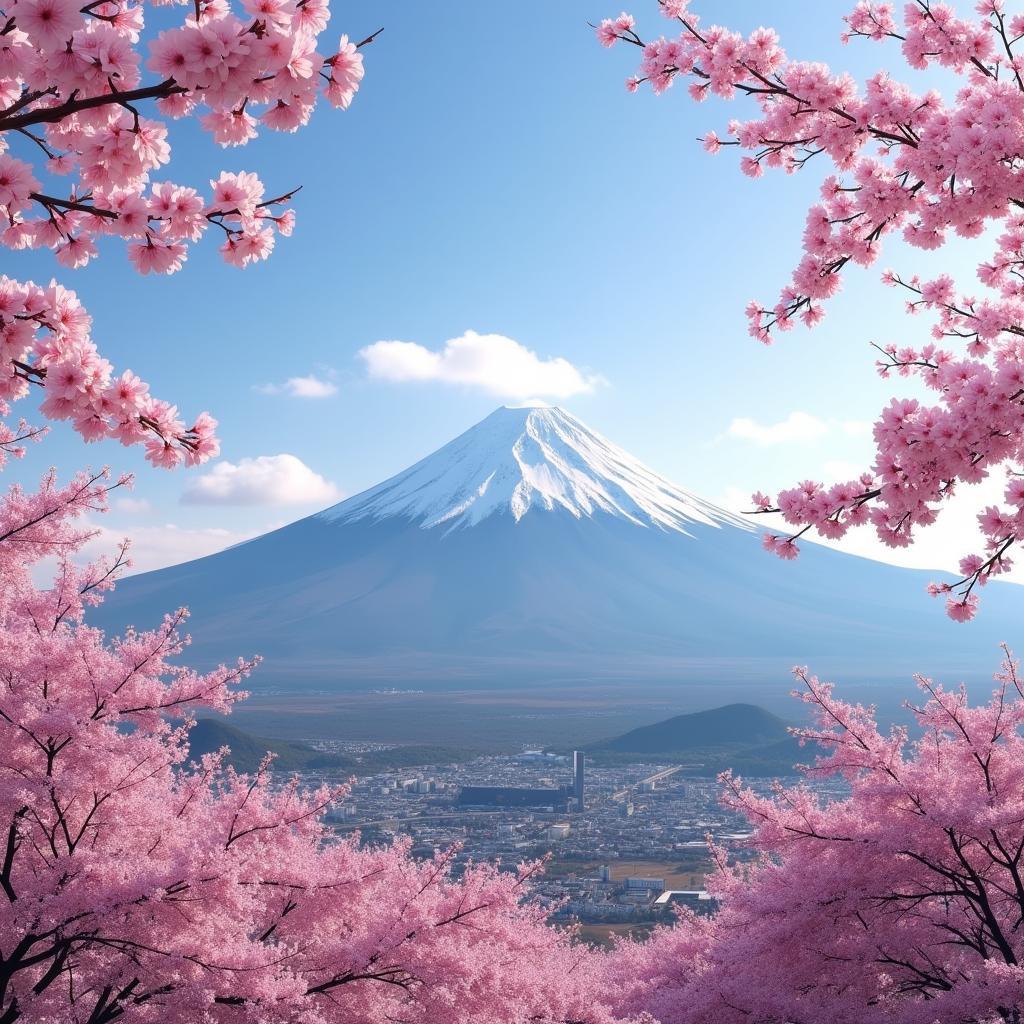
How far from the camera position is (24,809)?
6426mm

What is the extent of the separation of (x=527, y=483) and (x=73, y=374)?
156485mm

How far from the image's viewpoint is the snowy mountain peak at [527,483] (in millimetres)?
155625

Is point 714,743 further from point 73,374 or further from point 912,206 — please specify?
point 73,374

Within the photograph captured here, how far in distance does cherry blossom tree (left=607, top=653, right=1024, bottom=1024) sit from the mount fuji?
311 feet

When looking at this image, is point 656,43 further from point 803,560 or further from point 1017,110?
point 803,560

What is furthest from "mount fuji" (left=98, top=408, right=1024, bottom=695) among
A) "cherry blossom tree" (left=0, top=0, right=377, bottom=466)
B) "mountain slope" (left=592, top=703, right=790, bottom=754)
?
"cherry blossom tree" (left=0, top=0, right=377, bottom=466)

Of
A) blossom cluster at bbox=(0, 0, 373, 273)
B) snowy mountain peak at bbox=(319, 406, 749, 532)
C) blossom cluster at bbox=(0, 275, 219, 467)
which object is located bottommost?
blossom cluster at bbox=(0, 275, 219, 467)

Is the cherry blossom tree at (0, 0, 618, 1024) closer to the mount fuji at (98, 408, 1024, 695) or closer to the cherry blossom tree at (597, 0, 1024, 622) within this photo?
the cherry blossom tree at (597, 0, 1024, 622)

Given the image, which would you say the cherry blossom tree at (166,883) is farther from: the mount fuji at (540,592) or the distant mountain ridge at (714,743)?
the mount fuji at (540,592)

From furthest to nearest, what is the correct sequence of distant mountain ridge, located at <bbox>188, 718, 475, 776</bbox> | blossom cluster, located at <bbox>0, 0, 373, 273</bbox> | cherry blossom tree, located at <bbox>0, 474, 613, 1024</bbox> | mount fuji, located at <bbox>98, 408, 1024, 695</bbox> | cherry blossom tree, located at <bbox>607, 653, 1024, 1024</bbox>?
mount fuji, located at <bbox>98, 408, 1024, 695</bbox>
distant mountain ridge, located at <bbox>188, 718, 475, 776</bbox>
cherry blossom tree, located at <bbox>607, 653, 1024, 1024</bbox>
cherry blossom tree, located at <bbox>0, 474, 613, 1024</bbox>
blossom cluster, located at <bbox>0, 0, 373, 273</bbox>

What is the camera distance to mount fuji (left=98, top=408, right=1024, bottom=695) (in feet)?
389

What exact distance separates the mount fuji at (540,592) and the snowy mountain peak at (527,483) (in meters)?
0.42

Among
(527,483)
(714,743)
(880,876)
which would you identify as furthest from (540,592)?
(880,876)

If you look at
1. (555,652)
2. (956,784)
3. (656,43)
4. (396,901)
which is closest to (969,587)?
(656,43)
